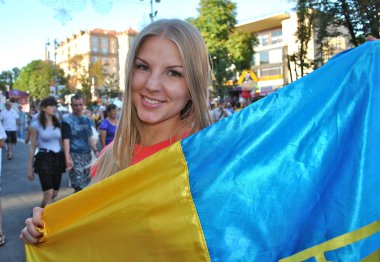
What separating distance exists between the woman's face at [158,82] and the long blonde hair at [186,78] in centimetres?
3

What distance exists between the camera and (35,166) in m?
6.04

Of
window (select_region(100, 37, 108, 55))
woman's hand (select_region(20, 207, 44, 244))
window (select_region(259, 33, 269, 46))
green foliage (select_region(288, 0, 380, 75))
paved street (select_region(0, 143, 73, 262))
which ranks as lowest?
paved street (select_region(0, 143, 73, 262))

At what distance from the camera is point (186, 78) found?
1665mm

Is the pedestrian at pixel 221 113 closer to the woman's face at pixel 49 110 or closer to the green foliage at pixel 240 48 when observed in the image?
the woman's face at pixel 49 110

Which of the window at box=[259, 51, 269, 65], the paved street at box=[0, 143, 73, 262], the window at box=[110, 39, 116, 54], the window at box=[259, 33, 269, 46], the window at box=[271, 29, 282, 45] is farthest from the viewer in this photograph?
the window at box=[110, 39, 116, 54]

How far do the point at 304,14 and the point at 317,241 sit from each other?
307 inches

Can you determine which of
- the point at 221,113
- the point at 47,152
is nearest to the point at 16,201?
the point at 47,152

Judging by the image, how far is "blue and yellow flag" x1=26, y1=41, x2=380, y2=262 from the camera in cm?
138

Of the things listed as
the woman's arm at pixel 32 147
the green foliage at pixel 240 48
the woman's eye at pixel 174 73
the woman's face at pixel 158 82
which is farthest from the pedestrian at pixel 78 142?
the green foliage at pixel 240 48

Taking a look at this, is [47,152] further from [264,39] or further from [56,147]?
[264,39]

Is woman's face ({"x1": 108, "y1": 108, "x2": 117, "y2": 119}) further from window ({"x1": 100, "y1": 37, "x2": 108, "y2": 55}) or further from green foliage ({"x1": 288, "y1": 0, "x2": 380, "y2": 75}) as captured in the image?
window ({"x1": 100, "y1": 37, "x2": 108, "y2": 55})

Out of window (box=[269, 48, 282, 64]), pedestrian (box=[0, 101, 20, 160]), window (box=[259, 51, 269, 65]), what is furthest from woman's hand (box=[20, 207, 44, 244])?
window (box=[259, 51, 269, 65])

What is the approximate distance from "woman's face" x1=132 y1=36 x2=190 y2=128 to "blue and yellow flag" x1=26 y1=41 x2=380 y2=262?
0.28 meters

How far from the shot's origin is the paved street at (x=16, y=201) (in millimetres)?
4895
